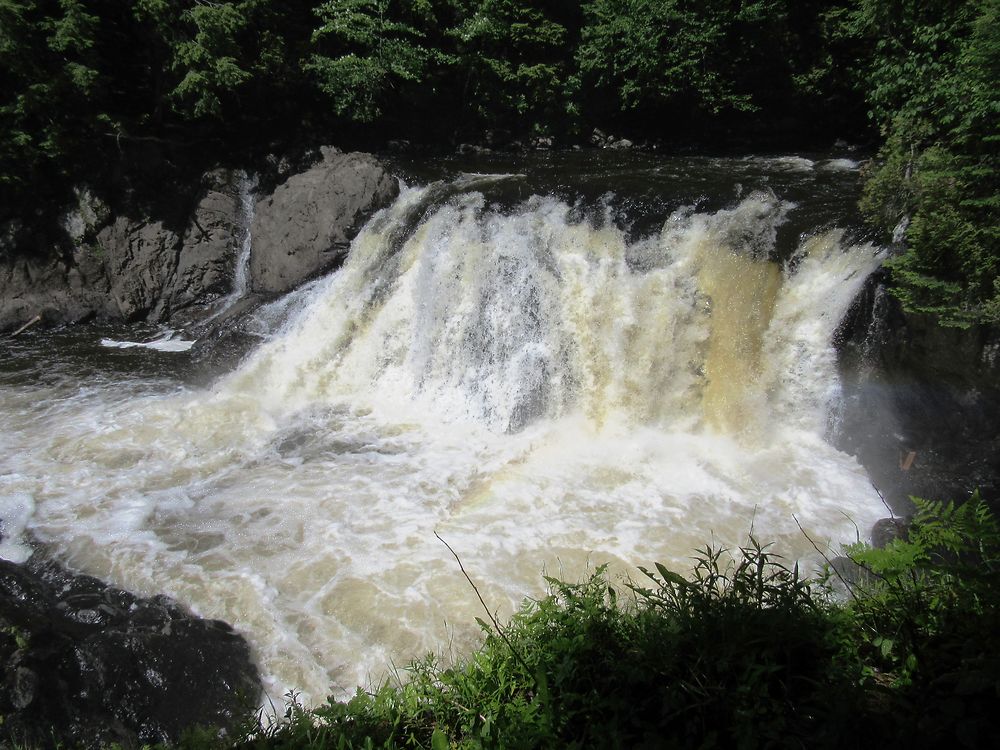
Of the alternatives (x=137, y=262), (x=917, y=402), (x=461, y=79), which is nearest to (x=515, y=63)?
(x=461, y=79)

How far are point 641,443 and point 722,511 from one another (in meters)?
1.39

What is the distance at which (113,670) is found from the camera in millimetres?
4016

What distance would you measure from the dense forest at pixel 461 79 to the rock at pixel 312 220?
1923 mm

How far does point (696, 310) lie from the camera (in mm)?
7379

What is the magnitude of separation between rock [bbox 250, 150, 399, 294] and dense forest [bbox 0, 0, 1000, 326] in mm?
1923

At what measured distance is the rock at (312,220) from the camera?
9.80 meters

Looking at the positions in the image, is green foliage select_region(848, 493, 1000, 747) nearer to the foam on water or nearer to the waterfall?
the foam on water

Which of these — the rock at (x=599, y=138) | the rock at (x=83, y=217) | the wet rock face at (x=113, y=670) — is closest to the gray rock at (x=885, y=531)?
the wet rock face at (x=113, y=670)

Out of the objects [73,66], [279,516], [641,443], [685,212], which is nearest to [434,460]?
[279,516]

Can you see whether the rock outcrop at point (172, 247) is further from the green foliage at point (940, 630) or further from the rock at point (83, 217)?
the green foliage at point (940, 630)

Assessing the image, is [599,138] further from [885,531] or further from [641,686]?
[641,686]

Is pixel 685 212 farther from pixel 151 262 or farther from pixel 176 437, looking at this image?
pixel 151 262

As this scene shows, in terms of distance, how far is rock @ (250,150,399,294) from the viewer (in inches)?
386

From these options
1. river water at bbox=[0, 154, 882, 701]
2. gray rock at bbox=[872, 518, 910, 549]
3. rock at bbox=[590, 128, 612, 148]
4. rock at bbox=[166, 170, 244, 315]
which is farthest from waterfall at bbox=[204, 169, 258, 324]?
gray rock at bbox=[872, 518, 910, 549]
